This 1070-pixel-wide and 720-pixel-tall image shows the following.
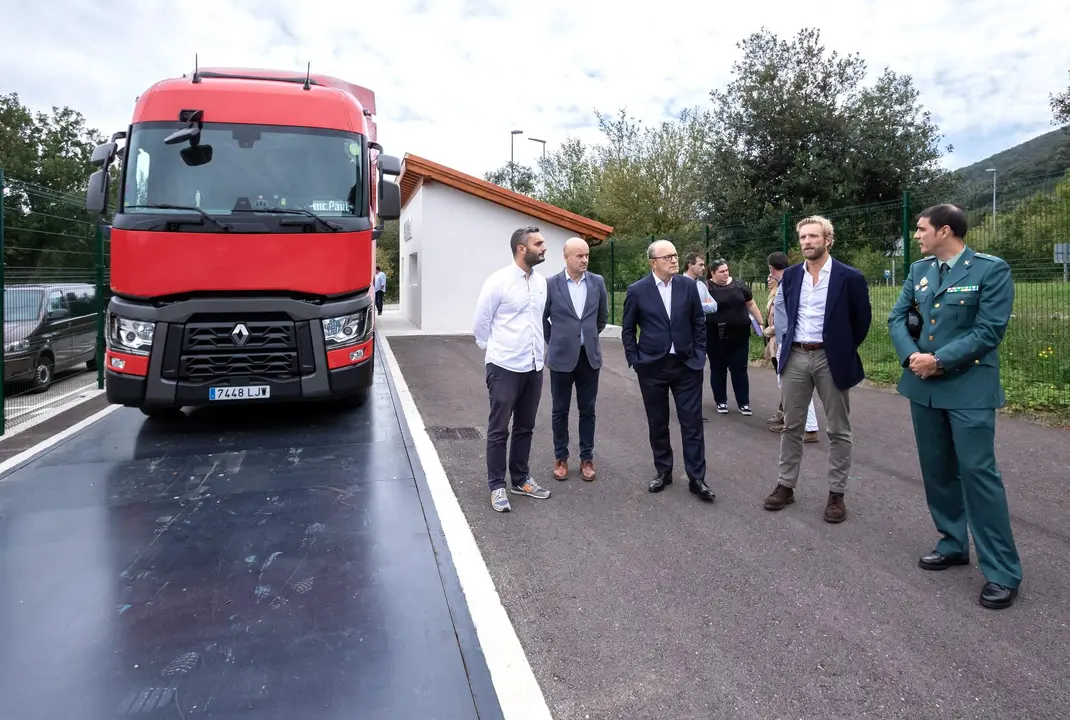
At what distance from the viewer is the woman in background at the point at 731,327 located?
25.5 feet

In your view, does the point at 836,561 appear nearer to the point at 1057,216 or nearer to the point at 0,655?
Result: the point at 0,655

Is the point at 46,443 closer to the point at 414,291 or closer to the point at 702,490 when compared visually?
the point at 702,490

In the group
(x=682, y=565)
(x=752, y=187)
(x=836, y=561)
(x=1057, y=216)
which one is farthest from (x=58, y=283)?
(x=752, y=187)

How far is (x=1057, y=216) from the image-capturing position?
761 cm

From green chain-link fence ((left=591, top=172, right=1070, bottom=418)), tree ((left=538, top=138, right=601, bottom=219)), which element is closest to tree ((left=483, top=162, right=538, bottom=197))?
tree ((left=538, top=138, right=601, bottom=219))

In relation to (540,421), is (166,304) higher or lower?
higher

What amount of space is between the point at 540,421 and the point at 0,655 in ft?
17.7

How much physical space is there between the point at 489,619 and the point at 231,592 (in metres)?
1.37

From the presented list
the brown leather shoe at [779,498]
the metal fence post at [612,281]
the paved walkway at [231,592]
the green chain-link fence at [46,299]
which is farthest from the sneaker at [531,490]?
the metal fence post at [612,281]

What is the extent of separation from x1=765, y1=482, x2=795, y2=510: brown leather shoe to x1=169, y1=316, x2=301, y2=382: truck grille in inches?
165

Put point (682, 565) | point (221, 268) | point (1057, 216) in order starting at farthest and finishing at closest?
point (1057, 216)
point (221, 268)
point (682, 565)

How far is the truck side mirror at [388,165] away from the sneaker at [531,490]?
4.13 meters

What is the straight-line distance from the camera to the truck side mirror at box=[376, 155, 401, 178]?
7.75 meters

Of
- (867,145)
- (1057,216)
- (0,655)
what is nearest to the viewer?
(0,655)
